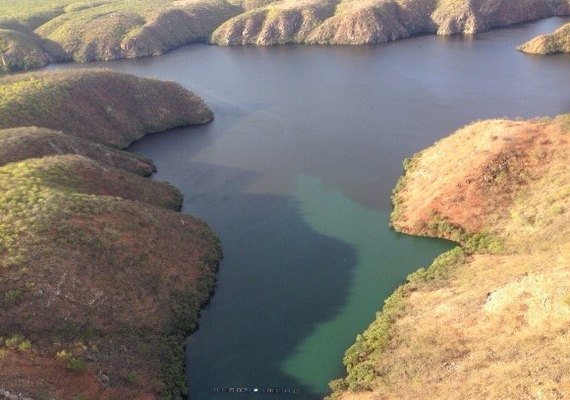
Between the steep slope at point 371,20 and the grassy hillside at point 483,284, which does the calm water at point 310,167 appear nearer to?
the grassy hillside at point 483,284

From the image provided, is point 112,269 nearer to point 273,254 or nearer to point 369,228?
point 273,254

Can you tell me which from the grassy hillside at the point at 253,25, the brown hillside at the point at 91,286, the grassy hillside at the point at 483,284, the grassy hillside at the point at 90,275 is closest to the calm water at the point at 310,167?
the grassy hillside at the point at 483,284

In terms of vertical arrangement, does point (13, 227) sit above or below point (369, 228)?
above

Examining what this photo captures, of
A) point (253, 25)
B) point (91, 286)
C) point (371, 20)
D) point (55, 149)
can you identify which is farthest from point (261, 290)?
point (253, 25)

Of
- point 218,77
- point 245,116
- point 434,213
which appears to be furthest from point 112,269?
point 218,77

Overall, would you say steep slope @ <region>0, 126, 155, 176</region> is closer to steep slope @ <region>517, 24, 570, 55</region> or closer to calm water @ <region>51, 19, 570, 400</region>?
calm water @ <region>51, 19, 570, 400</region>
